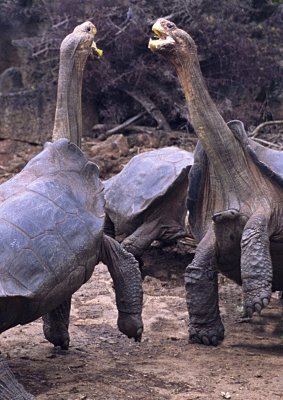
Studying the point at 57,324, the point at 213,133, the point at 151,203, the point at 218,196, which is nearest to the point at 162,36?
the point at 213,133

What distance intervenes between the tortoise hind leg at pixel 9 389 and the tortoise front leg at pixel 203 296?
159 cm

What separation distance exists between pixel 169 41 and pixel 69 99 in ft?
2.01

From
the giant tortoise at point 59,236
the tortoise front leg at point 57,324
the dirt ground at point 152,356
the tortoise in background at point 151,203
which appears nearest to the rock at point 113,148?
the tortoise in background at point 151,203

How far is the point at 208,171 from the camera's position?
479 centimetres

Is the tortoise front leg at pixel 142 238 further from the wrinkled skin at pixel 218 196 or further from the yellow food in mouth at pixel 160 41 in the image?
the yellow food in mouth at pixel 160 41

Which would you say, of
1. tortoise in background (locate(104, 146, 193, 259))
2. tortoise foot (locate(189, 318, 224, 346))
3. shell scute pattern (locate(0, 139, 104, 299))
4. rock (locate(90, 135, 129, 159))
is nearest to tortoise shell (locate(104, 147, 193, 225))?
tortoise in background (locate(104, 146, 193, 259))

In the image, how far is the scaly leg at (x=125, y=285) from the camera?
13.7ft

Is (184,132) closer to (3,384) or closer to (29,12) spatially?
(29,12)

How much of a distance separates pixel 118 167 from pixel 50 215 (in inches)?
206

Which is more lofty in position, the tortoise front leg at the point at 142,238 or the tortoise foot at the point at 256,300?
the tortoise foot at the point at 256,300

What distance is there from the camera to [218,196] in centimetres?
468

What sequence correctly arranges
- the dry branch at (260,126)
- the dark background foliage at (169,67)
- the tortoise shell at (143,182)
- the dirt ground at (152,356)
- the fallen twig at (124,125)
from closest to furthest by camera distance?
the dirt ground at (152,356)
the tortoise shell at (143,182)
the dry branch at (260,126)
the dark background foliage at (169,67)
the fallen twig at (124,125)

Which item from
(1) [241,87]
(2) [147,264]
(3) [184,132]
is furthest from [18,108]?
(2) [147,264]

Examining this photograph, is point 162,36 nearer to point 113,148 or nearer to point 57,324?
point 57,324
